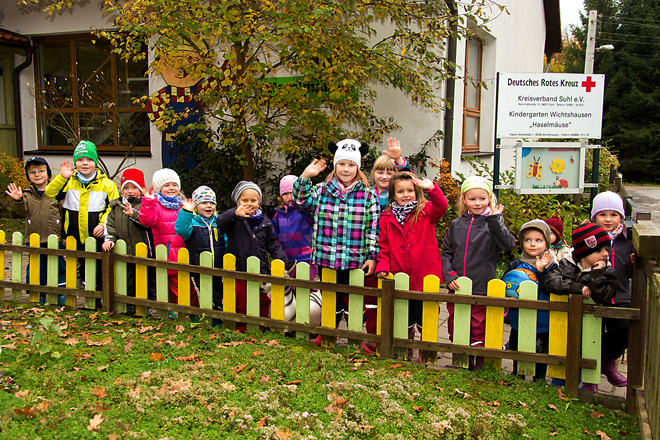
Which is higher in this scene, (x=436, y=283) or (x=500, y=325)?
(x=436, y=283)

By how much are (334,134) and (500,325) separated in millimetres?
4461

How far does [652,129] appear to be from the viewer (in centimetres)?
3075

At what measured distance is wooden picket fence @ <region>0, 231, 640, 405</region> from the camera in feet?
11.9

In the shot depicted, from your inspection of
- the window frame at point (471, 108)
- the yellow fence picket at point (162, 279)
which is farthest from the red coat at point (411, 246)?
the window frame at point (471, 108)

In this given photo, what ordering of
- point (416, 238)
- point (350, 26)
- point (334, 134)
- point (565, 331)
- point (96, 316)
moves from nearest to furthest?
point (565, 331) < point (416, 238) < point (96, 316) < point (350, 26) < point (334, 134)

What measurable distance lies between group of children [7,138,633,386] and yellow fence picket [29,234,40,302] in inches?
36.5

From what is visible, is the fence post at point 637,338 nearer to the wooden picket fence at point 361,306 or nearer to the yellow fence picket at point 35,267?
the wooden picket fence at point 361,306

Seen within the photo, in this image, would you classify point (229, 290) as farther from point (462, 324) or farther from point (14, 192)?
point (14, 192)

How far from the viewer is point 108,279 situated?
17.0 feet

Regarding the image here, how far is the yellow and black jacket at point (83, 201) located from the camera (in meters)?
5.63

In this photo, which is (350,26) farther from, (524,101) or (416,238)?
(416,238)

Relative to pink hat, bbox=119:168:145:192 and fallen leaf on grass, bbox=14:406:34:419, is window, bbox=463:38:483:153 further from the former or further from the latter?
fallen leaf on grass, bbox=14:406:34:419

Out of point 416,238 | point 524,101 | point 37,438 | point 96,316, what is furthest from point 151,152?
point 37,438

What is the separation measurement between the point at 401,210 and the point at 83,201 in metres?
3.38
